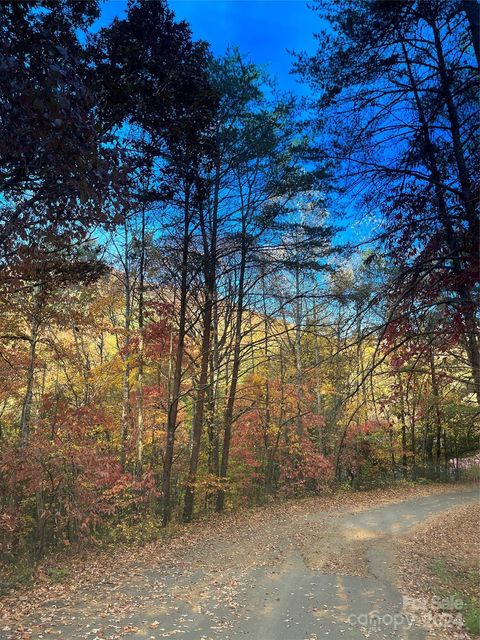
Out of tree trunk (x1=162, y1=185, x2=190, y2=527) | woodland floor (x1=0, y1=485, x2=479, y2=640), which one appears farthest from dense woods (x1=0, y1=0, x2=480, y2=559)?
woodland floor (x1=0, y1=485, x2=479, y2=640)

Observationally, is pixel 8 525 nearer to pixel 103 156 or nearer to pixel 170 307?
pixel 170 307

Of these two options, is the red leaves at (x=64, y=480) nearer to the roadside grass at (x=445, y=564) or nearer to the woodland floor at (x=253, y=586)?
the woodland floor at (x=253, y=586)

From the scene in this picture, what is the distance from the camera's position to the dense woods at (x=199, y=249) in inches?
160

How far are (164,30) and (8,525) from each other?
9479mm

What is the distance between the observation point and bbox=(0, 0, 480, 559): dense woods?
160 inches

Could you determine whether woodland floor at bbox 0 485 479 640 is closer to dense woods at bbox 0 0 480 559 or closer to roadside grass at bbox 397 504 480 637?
roadside grass at bbox 397 504 480 637

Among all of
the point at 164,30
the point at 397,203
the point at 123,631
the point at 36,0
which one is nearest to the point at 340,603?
the point at 123,631

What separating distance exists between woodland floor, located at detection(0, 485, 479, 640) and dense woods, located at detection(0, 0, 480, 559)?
2.35 meters

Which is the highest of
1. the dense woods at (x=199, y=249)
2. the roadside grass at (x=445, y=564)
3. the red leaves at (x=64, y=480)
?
the dense woods at (x=199, y=249)

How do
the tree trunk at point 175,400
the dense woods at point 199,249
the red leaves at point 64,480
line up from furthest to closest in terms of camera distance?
the tree trunk at point 175,400, the red leaves at point 64,480, the dense woods at point 199,249

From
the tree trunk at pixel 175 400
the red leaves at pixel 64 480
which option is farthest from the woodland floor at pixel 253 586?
the red leaves at pixel 64 480

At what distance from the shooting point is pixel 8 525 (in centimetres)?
830

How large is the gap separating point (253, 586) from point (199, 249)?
9.31 m

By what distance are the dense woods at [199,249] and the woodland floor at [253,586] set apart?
2345 mm
